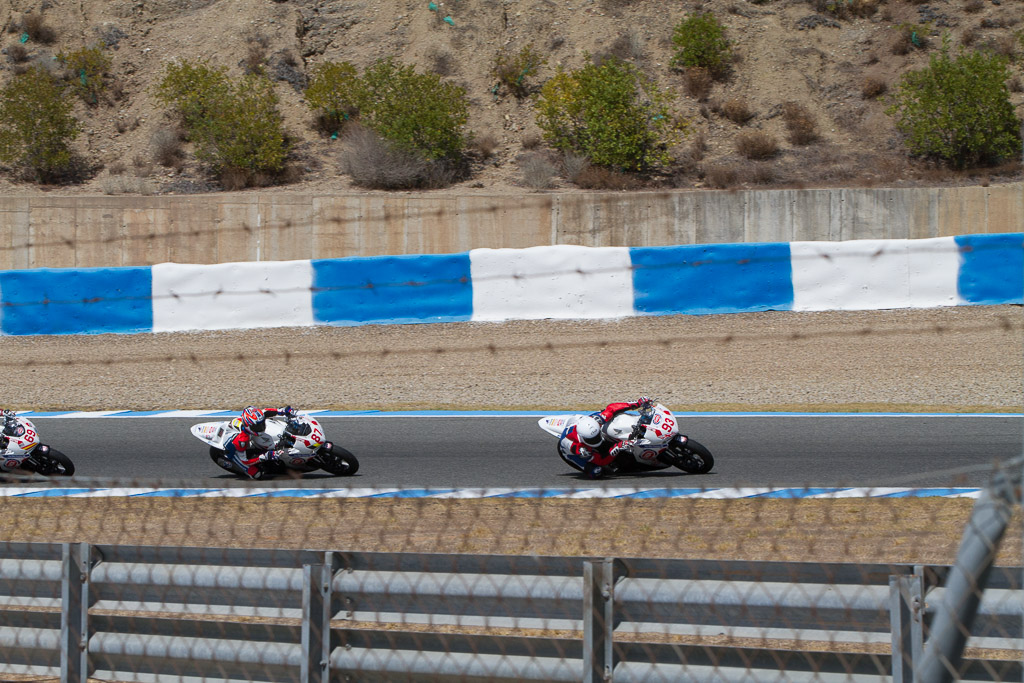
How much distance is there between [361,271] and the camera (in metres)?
17.9

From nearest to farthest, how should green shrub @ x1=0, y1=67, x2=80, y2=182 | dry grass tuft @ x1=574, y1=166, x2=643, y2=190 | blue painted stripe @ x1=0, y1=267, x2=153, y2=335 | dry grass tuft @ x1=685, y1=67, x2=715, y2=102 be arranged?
blue painted stripe @ x1=0, y1=267, x2=153, y2=335, dry grass tuft @ x1=574, y1=166, x2=643, y2=190, green shrub @ x1=0, y1=67, x2=80, y2=182, dry grass tuft @ x1=685, y1=67, x2=715, y2=102

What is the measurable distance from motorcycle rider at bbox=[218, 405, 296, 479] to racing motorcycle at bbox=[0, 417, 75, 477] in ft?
5.77

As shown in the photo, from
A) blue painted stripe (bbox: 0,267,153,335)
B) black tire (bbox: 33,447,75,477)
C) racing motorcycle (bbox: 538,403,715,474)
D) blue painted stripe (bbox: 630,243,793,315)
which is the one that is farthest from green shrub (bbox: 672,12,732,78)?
black tire (bbox: 33,447,75,477)

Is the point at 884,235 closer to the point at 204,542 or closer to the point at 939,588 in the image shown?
the point at 204,542

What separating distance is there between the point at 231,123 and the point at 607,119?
8784mm

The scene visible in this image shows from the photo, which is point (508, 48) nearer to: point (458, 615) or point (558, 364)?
point (558, 364)

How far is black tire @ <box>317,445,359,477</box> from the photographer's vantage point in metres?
10.6

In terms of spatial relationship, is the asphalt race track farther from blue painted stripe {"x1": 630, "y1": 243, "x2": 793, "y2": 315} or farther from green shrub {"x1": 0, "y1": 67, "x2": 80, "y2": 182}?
green shrub {"x1": 0, "y1": 67, "x2": 80, "y2": 182}

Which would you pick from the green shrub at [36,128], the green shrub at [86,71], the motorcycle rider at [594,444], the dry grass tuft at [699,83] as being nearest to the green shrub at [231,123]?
the green shrub at [36,128]

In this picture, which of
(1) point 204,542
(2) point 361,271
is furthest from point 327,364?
(1) point 204,542

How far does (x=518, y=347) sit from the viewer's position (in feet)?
55.6

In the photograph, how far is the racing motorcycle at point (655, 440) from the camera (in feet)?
33.1

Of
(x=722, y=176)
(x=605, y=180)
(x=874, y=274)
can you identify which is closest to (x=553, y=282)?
(x=874, y=274)

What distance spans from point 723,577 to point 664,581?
0.21 meters
